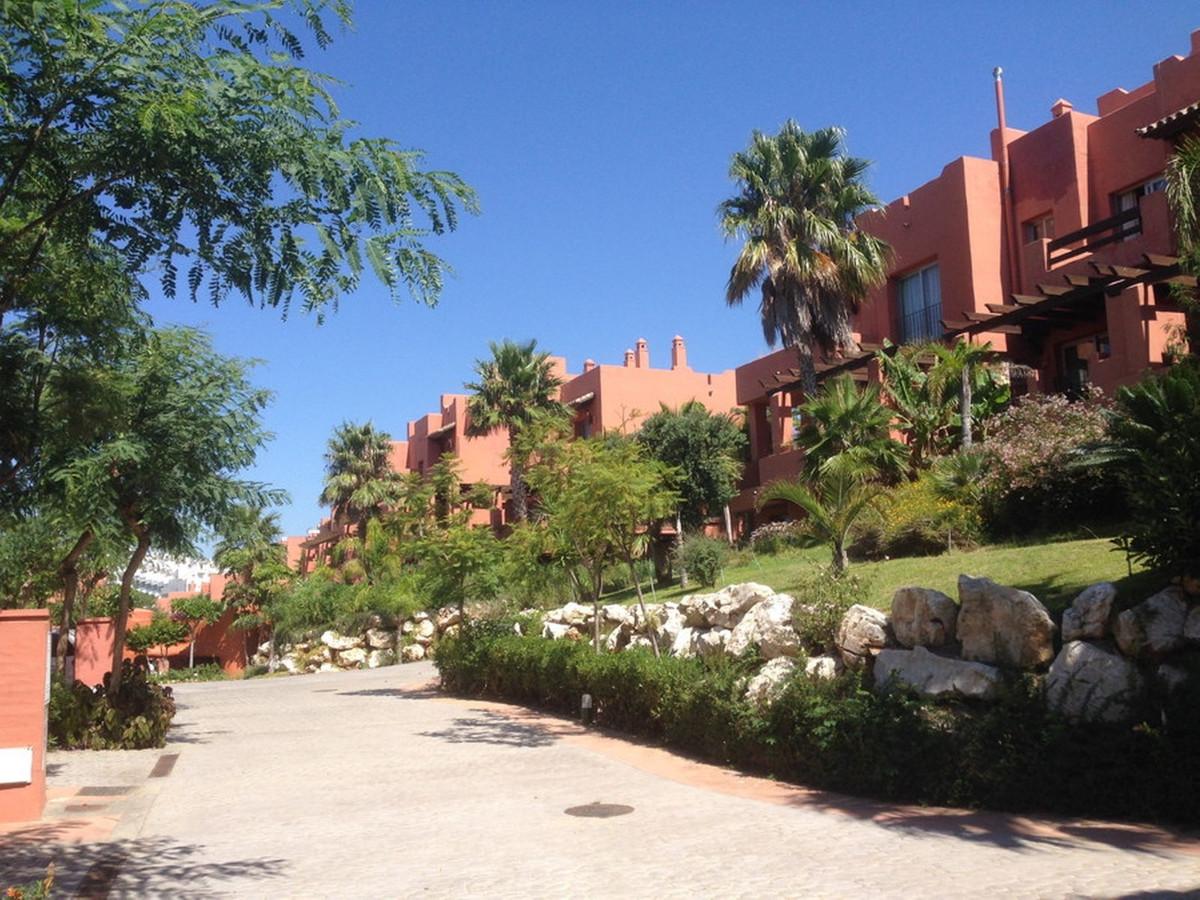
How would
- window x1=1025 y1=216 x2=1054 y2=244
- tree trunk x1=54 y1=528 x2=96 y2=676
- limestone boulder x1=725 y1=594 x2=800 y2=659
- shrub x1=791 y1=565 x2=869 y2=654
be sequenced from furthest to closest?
window x1=1025 y1=216 x2=1054 y2=244 → tree trunk x1=54 y1=528 x2=96 y2=676 → limestone boulder x1=725 y1=594 x2=800 y2=659 → shrub x1=791 y1=565 x2=869 y2=654

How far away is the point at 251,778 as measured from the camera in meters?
14.2

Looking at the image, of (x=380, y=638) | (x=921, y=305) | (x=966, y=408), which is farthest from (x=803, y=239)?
(x=380, y=638)

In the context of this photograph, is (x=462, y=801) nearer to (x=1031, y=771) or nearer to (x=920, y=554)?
(x=1031, y=771)

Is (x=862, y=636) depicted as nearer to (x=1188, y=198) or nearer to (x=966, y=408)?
(x=1188, y=198)

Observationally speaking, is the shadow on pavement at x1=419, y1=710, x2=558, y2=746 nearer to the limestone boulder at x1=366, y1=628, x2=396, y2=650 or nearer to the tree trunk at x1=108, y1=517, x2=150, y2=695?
the tree trunk at x1=108, y1=517, x2=150, y2=695

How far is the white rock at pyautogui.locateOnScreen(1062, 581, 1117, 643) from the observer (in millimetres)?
10398

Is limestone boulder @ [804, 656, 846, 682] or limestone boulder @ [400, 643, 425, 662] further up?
limestone boulder @ [804, 656, 846, 682]

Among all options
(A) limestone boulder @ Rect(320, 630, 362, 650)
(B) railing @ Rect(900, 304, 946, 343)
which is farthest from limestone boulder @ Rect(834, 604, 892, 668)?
(A) limestone boulder @ Rect(320, 630, 362, 650)

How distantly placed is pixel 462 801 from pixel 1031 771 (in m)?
5.89

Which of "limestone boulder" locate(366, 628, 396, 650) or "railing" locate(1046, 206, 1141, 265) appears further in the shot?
"limestone boulder" locate(366, 628, 396, 650)

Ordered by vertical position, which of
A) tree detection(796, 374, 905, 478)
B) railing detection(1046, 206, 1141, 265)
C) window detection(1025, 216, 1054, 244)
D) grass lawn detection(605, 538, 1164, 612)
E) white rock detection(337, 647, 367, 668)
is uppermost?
window detection(1025, 216, 1054, 244)

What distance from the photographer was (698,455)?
32062 millimetres

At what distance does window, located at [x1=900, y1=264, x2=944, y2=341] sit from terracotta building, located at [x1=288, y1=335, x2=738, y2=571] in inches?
409

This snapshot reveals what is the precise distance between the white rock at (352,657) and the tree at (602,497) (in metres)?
22.8
